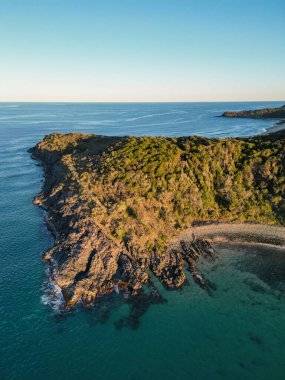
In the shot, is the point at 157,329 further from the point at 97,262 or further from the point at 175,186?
the point at 175,186

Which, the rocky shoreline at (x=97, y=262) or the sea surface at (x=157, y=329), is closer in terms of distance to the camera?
the sea surface at (x=157, y=329)

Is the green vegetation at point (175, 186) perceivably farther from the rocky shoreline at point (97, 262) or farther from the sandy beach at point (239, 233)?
the rocky shoreline at point (97, 262)

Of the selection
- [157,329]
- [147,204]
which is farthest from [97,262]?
[147,204]

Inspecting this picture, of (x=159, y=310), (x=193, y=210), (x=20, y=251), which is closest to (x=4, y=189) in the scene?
(x=20, y=251)

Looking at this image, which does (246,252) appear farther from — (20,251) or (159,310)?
(20,251)

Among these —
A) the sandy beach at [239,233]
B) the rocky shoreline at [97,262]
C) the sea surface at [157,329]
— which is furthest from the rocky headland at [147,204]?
the sea surface at [157,329]

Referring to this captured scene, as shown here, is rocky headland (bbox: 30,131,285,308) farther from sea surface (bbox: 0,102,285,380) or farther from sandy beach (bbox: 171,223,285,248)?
sea surface (bbox: 0,102,285,380)

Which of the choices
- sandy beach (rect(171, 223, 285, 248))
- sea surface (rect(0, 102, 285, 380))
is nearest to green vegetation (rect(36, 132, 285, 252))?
sandy beach (rect(171, 223, 285, 248))
